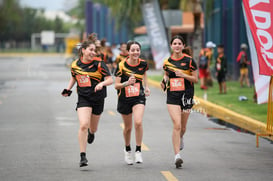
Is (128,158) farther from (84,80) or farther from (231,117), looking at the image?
(231,117)

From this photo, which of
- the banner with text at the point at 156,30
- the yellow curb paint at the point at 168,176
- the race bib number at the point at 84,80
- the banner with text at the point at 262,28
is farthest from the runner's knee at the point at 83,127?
the banner with text at the point at 156,30

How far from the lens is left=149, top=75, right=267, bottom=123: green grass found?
17906mm

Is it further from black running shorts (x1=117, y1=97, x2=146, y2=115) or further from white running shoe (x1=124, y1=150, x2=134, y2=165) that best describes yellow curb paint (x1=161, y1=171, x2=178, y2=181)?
black running shorts (x1=117, y1=97, x2=146, y2=115)

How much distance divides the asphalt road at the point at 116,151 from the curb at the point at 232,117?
19.8 inches

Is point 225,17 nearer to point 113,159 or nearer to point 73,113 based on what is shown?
point 73,113

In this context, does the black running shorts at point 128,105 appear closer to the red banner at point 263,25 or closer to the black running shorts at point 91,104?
the black running shorts at point 91,104

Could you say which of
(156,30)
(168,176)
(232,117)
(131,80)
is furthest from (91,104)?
(156,30)

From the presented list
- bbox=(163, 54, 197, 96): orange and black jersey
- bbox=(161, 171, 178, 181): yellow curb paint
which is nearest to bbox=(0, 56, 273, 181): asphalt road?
bbox=(161, 171, 178, 181): yellow curb paint

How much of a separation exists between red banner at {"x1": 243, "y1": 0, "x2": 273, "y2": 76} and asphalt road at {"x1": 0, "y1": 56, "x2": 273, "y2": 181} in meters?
1.54

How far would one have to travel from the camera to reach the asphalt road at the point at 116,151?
9984mm

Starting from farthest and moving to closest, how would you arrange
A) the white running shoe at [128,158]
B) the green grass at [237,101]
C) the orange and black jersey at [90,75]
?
the green grass at [237,101] → the white running shoe at [128,158] → the orange and black jersey at [90,75]

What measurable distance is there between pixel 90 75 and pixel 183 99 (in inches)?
53.9

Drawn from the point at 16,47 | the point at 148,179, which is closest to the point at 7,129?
the point at 148,179

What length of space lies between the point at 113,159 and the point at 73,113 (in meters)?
8.29
